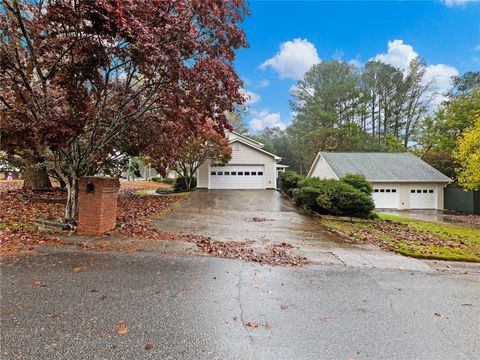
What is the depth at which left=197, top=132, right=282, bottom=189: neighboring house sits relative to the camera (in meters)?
23.1

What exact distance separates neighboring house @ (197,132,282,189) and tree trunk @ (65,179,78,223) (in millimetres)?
16027

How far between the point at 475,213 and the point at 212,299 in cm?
2264

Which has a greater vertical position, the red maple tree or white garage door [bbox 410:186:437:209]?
the red maple tree

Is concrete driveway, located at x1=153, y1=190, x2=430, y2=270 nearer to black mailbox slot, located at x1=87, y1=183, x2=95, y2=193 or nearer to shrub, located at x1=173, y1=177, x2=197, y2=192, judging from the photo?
black mailbox slot, located at x1=87, y1=183, x2=95, y2=193

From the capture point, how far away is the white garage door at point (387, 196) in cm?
2067

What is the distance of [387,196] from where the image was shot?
2073cm

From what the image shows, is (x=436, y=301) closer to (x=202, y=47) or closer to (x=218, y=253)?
(x=218, y=253)

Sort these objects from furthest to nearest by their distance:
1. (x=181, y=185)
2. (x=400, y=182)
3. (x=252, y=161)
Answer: (x=252, y=161) → (x=181, y=185) → (x=400, y=182)

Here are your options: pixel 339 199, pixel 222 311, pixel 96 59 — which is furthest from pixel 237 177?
pixel 222 311

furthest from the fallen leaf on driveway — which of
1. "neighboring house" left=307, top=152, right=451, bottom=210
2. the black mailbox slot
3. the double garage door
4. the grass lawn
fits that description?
the double garage door

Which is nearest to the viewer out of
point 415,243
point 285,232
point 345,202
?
point 415,243

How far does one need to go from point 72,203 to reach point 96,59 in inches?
136

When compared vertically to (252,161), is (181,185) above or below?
below

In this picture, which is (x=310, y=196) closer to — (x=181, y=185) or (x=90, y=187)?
(x=90, y=187)
